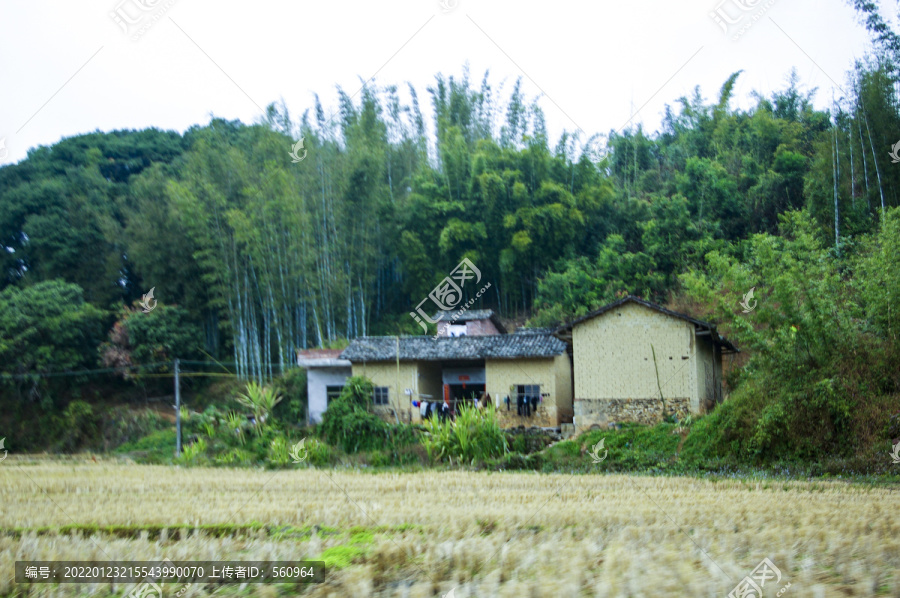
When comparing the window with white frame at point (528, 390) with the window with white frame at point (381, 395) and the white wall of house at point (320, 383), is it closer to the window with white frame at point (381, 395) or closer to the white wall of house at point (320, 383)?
the window with white frame at point (381, 395)

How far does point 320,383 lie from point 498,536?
20959 millimetres

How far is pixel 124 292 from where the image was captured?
113 ft

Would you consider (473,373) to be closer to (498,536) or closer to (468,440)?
(468,440)

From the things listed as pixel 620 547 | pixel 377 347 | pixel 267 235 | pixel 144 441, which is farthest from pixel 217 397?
pixel 620 547

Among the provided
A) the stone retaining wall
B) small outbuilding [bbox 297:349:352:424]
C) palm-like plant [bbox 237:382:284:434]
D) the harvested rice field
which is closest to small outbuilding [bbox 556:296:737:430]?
the stone retaining wall

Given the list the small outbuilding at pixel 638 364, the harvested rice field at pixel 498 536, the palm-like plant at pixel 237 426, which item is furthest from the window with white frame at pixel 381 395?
the harvested rice field at pixel 498 536

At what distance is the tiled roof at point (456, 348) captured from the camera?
846 inches

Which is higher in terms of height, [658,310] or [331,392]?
[658,310]

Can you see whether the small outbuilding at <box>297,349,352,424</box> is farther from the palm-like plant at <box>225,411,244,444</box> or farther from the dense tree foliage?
the palm-like plant at <box>225,411,244,444</box>

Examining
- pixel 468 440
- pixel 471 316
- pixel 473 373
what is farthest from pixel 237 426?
pixel 471 316

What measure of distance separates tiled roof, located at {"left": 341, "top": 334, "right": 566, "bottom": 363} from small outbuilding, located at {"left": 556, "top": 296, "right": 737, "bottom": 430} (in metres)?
1.40

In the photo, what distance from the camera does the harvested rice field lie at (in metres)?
3.95

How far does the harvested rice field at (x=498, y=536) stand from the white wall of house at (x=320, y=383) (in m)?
15.6

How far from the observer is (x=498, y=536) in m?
5.23
